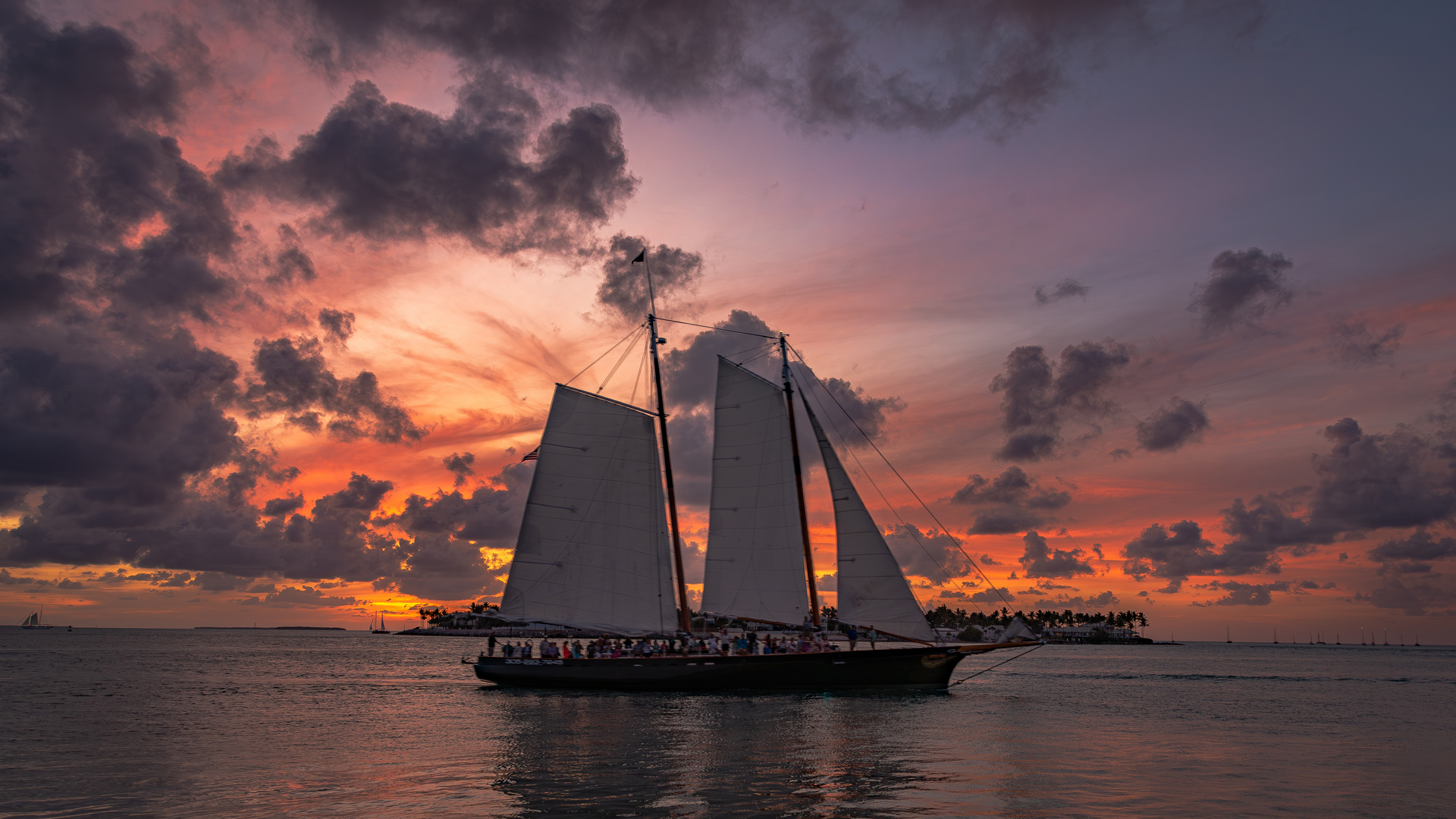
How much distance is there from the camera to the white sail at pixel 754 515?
57.1 metres

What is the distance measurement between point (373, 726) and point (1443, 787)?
46654mm

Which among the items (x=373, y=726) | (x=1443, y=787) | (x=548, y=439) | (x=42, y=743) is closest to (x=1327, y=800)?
(x=1443, y=787)

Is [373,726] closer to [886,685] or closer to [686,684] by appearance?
[686,684]

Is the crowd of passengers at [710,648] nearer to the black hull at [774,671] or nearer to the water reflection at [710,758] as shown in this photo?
the black hull at [774,671]

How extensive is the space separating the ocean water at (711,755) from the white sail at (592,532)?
5884mm

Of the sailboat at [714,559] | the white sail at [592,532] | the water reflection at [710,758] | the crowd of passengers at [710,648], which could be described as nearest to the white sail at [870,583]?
the sailboat at [714,559]

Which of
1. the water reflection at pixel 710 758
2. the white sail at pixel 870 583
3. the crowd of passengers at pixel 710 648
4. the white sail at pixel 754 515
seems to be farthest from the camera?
the white sail at pixel 754 515

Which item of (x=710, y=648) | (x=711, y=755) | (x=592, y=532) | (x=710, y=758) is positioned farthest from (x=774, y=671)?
(x=710, y=758)

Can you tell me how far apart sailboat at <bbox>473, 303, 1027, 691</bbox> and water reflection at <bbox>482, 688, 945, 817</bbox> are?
8.30 ft

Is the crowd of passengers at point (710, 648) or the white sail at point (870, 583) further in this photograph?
the crowd of passengers at point (710, 648)

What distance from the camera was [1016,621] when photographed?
57.2m

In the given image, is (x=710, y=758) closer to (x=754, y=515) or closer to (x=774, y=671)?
(x=774, y=671)

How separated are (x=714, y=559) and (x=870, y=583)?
10241 mm

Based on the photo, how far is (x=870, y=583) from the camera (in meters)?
54.5
